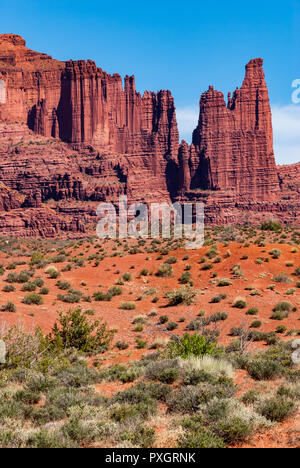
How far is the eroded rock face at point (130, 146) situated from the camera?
113m

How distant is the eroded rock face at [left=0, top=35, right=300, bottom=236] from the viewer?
113 meters

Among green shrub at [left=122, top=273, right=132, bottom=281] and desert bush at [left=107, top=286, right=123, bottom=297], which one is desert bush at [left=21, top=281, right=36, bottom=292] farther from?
green shrub at [left=122, top=273, right=132, bottom=281]

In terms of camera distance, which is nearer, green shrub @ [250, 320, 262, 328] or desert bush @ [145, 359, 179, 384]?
desert bush @ [145, 359, 179, 384]

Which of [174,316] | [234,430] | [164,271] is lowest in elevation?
[174,316]

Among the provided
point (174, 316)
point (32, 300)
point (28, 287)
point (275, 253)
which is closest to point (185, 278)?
point (275, 253)

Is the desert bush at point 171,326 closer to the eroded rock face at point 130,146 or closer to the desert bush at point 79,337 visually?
the desert bush at point 79,337

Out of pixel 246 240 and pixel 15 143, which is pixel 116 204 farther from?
pixel 246 240

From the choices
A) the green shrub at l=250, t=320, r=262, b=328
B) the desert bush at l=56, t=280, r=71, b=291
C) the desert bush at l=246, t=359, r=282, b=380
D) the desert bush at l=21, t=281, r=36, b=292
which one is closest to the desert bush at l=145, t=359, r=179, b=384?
the desert bush at l=246, t=359, r=282, b=380

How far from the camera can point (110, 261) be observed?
36.4 metres

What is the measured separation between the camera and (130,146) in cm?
12875

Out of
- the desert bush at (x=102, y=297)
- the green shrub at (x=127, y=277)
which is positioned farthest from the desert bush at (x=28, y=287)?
the green shrub at (x=127, y=277)

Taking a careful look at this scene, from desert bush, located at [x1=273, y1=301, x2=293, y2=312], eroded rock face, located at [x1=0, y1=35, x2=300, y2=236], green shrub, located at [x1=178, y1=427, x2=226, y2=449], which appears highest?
eroded rock face, located at [x1=0, y1=35, x2=300, y2=236]

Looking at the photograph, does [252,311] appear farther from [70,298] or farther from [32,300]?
[32,300]

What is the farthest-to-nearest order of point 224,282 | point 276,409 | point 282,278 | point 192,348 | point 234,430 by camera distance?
point 224,282
point 282,278
point 192,348
point 276,409
point 234,430
